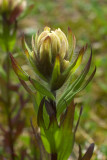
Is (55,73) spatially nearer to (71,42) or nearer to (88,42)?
(71,42)

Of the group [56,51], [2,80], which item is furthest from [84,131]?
[56,51]

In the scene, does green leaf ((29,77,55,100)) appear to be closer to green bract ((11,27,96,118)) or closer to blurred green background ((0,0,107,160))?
green bract ((11,27,96,118))

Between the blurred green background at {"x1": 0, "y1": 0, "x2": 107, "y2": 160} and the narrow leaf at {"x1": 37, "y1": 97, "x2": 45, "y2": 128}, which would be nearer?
the narrow leaf at {"x1": 37, "y1": 97, "x2": 45, "y2": 128}

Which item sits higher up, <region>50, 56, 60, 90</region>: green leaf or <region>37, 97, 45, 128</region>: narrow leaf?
<region>50, 56, 60, 90</region>: green leaf

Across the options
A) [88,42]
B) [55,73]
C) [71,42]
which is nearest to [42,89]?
[55,73]

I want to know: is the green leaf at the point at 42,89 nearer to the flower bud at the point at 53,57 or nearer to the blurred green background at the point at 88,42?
the flower bud at the point at 53,57

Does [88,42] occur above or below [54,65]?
below

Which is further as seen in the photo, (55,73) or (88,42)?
(88,42)

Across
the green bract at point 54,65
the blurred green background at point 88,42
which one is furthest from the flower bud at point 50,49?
the blurred green background at point 88,42

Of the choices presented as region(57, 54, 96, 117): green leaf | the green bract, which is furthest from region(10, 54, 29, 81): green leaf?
region(57, 54, 96, 117): green leaf
